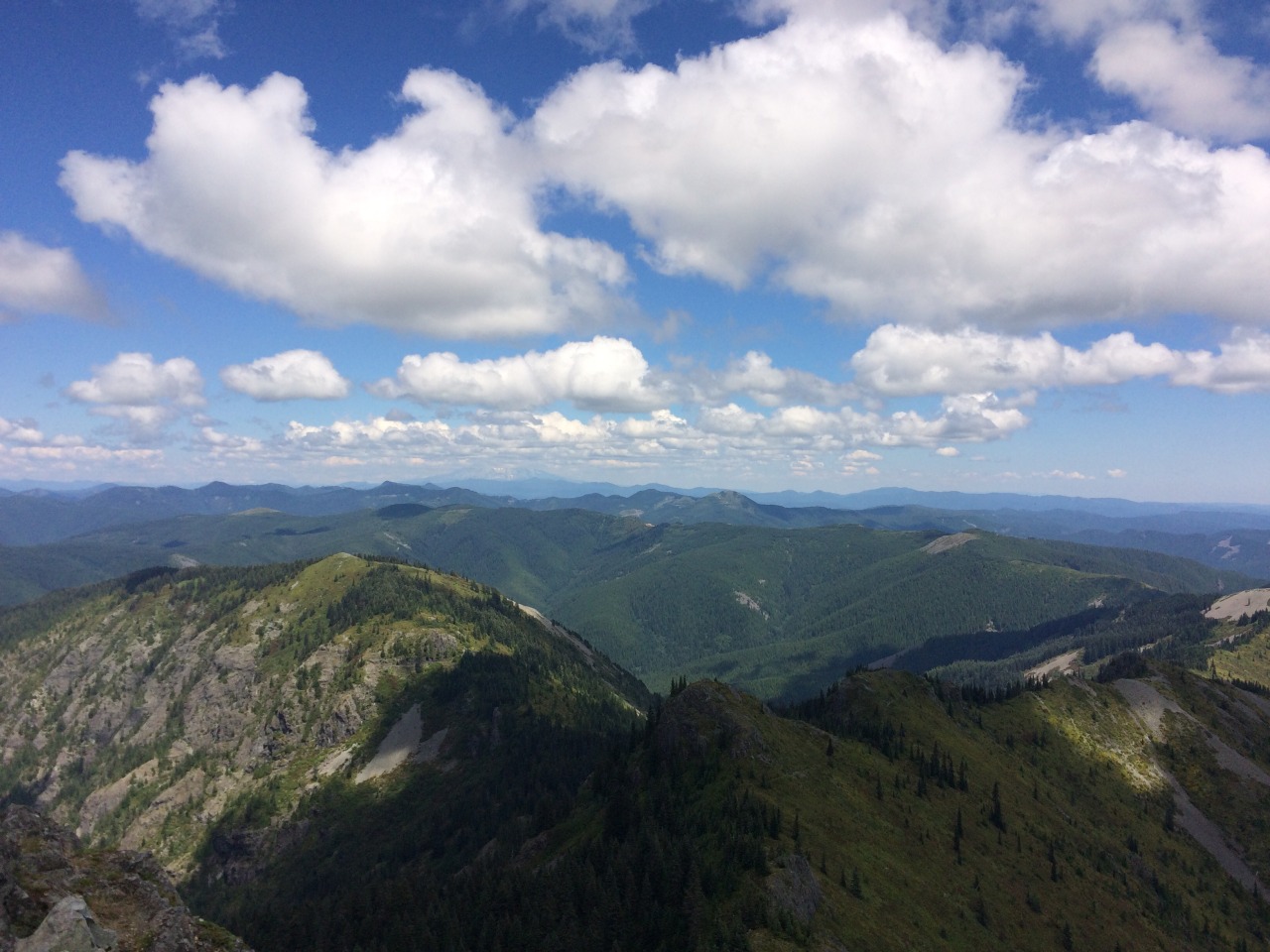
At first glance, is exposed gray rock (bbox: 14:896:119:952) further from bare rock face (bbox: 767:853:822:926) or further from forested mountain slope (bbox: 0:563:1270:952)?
bare rock face (bbox: 767:853:822:926)

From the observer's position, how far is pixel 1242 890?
513ft

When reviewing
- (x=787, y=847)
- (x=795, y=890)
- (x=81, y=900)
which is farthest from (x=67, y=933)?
(x=787, y=847)

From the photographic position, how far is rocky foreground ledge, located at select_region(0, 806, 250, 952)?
51.0 meters

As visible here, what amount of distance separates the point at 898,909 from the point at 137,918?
9016 cm

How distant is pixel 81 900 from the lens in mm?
52938

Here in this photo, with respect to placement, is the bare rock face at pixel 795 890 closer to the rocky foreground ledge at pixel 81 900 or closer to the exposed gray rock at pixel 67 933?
the rocky foreground ledge at pixel 81 900

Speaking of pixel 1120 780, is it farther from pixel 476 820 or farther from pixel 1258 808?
pixel 476 820

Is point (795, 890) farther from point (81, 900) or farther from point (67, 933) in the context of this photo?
point (81, 900)

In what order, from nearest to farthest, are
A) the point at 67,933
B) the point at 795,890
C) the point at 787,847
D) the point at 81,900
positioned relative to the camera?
the point at 67,933 → the point at 81,900 → the point at 795,890 → the point at 787,847

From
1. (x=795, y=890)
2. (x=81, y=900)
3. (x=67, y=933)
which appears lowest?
(x=795, y=890)

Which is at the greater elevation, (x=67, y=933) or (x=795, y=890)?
(x=67, y=933)

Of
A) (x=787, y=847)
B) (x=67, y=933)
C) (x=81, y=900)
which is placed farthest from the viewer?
(x=787, y=847)

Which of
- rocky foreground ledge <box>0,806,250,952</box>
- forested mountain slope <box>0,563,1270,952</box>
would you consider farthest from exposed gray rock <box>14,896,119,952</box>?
forested mountain slope <box>0,563,1270,952</box>

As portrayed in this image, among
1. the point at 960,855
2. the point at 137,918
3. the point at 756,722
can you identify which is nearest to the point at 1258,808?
the point at 960,855
